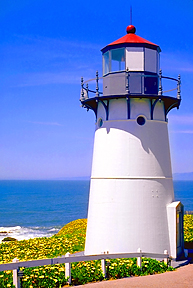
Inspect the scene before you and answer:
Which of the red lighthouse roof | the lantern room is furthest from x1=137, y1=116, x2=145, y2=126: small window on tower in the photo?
the red lighthouse roof

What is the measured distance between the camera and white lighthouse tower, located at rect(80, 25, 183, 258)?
14.7 meters

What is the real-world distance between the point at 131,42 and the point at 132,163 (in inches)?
181

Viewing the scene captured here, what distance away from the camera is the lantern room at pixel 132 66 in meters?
14.9

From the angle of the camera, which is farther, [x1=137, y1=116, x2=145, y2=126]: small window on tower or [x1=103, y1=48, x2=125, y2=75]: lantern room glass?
[x1=137, y1=116, x2=145, y2=126]: small window on tower

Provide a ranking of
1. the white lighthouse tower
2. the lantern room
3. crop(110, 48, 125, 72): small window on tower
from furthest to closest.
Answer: crop(110, 48, 125, 72): small window on tower
the lantern room
the white lighthouse tower

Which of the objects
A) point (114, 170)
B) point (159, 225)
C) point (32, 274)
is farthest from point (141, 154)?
point (32, 274)

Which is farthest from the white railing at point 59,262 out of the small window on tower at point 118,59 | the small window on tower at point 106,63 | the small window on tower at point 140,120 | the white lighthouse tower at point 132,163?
the small window on tower at point 106,63

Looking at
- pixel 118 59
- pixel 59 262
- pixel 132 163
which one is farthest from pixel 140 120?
pixel 59 262

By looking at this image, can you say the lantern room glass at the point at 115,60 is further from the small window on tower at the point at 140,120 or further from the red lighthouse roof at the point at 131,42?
the small window on tower at the point at 140,120

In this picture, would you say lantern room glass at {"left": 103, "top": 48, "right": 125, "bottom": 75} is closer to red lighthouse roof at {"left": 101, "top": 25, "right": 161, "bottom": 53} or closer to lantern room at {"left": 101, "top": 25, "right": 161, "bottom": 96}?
lantern room at {"left": 101, "top": 25, "right": 161, "bottom": 96}

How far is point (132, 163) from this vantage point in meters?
14.9

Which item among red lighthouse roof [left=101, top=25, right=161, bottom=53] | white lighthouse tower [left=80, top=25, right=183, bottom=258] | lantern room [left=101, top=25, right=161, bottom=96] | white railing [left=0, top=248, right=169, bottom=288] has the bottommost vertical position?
white railing [left=0, top=248, right=169, bottom=288]

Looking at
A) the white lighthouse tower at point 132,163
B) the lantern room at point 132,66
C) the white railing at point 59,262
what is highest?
the lantern room at point 132,66

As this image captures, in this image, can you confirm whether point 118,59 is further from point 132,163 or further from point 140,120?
point 132,163
